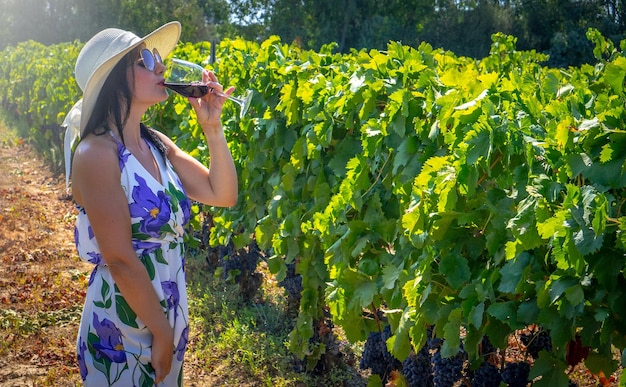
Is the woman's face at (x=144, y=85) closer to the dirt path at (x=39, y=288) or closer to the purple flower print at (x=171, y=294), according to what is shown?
the purple flower print at (x=171, y=294)

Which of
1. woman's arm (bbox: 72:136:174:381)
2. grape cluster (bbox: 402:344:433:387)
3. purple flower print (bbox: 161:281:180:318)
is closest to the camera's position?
woman's arm (bbox: 72:136:174:381)

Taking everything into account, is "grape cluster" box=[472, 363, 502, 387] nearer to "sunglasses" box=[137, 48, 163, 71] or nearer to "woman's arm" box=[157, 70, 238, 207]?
"woman's arm" box=[157, 70, 238, 207]

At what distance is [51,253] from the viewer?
753cm

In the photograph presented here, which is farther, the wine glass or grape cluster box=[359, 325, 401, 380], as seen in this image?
grape cluster box=[359, 325, 401, 380]

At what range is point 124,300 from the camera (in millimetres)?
2654

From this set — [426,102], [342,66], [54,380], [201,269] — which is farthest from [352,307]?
[201,269]

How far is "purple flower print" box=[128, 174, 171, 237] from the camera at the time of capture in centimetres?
262

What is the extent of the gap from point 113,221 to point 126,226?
0.05 m

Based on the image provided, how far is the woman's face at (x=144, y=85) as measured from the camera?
8.99ft

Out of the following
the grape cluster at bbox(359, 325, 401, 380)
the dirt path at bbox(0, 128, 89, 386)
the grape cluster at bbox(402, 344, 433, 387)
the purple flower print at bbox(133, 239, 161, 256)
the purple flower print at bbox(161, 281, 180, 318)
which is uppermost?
the purple flower print at bbox(133, 239, 161, 256)

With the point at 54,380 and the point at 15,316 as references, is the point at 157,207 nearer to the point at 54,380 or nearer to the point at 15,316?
the point at 54,380

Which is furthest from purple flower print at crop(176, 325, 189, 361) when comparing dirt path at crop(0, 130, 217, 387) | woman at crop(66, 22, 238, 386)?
dirt path at crop(0, 130, 217, 387)

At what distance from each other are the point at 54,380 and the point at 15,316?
47.1 inches

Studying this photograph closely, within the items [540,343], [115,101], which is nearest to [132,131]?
[115,101]
